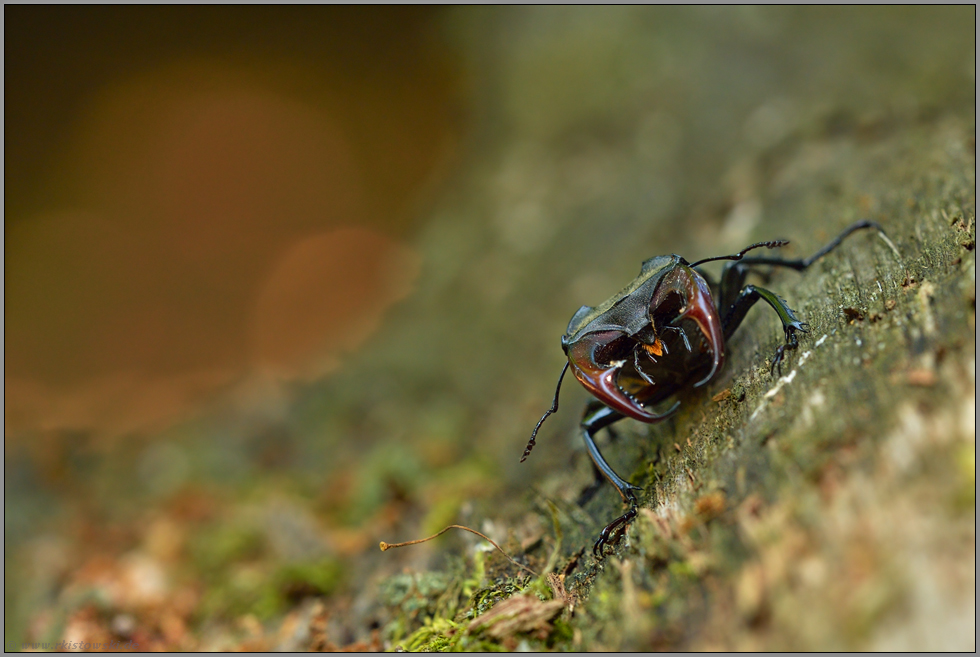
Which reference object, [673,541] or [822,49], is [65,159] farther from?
[673,541]

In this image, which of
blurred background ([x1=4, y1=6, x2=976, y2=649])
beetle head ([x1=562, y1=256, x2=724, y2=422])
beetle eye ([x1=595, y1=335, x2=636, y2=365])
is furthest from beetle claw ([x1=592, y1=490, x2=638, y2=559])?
blurred background ([x1=4, y1=6, x2=976, y2=649])

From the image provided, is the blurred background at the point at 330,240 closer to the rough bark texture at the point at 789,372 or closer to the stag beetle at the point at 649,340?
the rough bark texture at the point at 789,372

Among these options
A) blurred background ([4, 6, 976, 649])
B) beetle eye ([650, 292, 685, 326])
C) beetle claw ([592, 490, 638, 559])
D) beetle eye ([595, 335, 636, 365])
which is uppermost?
blurred background ([4, 6, 976, 649])

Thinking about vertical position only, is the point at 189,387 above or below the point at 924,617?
above

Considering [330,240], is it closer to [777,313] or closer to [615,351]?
[615,351]

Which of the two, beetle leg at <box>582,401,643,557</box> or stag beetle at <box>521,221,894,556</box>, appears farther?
beetle leg at <box>582,401,643,557</box>

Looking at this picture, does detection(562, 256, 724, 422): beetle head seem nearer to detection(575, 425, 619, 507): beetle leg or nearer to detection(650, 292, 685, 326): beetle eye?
detection(650, 292, 685, 326): beetle eye

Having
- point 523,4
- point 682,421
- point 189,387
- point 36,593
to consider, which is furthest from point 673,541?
point 523,4

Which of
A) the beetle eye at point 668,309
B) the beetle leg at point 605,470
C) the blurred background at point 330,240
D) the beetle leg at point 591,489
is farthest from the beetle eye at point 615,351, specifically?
the blurred background at point 330,240
